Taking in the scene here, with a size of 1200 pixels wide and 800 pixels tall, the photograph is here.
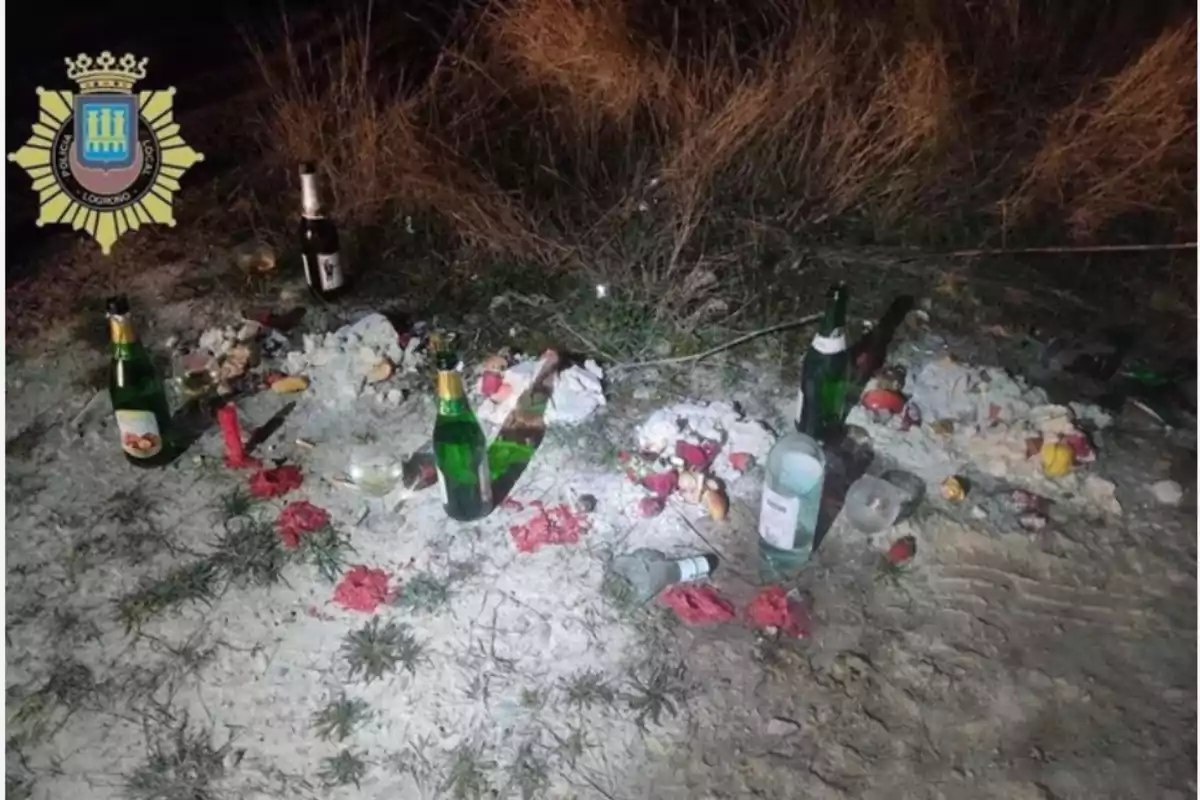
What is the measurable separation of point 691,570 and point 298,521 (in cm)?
74

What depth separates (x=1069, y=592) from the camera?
1.78m

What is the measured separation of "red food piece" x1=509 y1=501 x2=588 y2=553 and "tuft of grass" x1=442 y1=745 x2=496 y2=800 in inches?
15.9

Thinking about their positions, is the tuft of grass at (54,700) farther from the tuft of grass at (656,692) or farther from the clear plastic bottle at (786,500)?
the clear plastic bottle at (786,500)

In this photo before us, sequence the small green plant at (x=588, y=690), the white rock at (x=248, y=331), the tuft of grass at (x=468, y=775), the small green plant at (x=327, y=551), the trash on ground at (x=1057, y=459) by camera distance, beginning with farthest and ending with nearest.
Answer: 1. the white rock at (x=248, y=331)
2. the trash on ground at (x=1057, y=459)
3. the small green plant at (x=327, y=551)
4. the small green plant at (x=588, y=690)
5. the tuft of grass at (x=468, y=775)

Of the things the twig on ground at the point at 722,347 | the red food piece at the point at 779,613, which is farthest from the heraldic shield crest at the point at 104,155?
the red food piece at the point at 779,613

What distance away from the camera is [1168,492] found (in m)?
1.93

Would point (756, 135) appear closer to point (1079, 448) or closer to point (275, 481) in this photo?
point (1079, 448)

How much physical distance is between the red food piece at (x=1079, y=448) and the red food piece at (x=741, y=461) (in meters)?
0.60

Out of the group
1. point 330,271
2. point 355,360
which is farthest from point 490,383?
point 330,271

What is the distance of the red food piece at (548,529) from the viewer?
6.16 ft

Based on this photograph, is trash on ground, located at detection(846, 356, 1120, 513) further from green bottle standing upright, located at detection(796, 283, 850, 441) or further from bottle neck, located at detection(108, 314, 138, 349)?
bottle neck, located at detection(108, 314, 138, 349)

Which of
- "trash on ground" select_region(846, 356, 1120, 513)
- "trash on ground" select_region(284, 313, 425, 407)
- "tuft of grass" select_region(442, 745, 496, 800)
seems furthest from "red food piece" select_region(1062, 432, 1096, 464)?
"trash on ground" select_region(284, 313, 425, 407)

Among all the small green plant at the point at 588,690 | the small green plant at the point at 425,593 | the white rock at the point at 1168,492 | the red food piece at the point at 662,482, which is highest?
the white rock at the point at 1168,492

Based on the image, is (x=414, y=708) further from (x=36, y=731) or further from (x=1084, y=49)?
(x=1084, y=49)
